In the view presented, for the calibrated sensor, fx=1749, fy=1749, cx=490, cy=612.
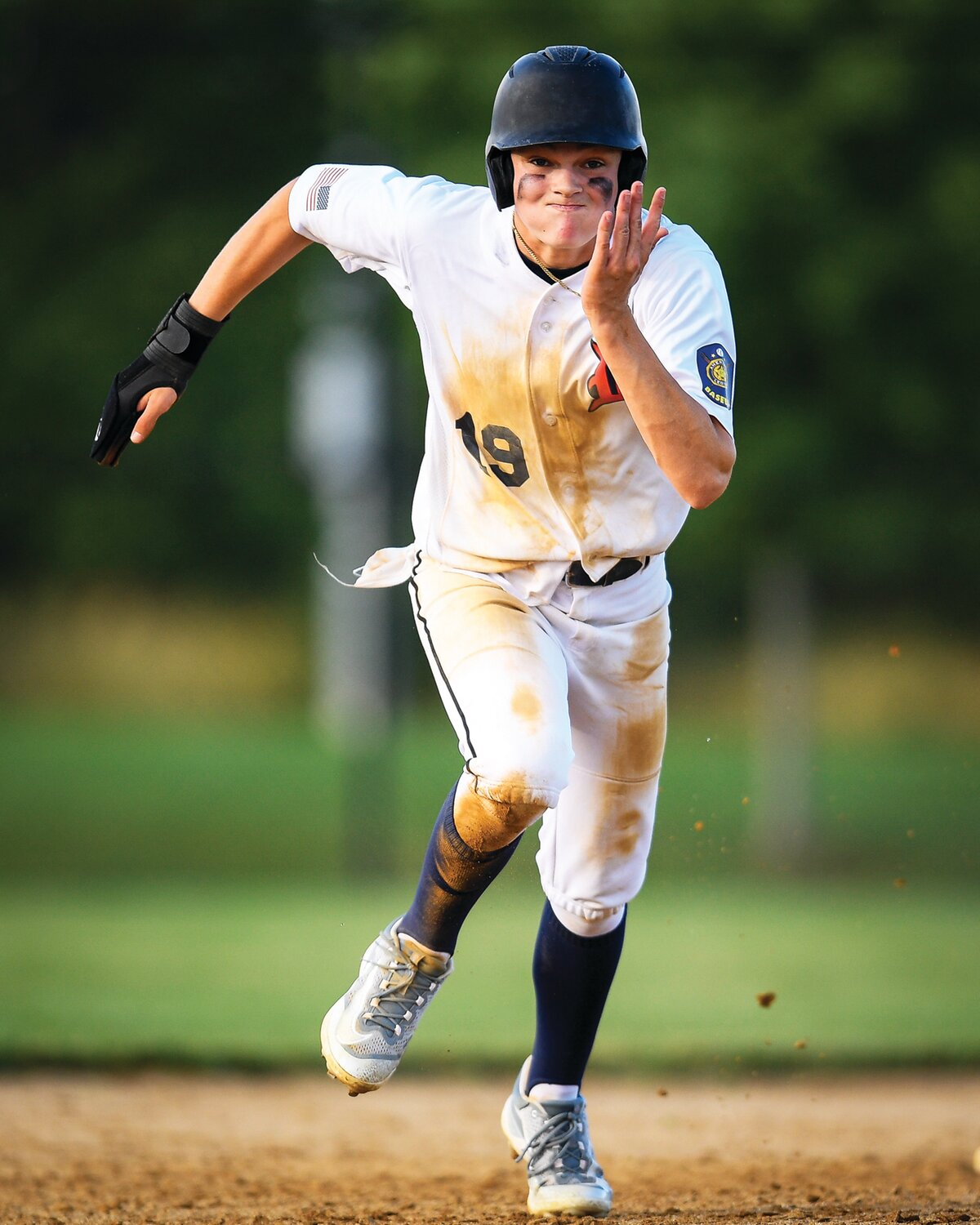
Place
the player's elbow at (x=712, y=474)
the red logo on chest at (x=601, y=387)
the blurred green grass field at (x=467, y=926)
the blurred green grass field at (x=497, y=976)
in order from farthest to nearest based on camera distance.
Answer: the blurred green grass field at (x=467, y=926)
the blurred green grass field at (x=497, y=976)
the red logo on chest at (x=601, y=387)
the player's elbow at (x=712, y=474)

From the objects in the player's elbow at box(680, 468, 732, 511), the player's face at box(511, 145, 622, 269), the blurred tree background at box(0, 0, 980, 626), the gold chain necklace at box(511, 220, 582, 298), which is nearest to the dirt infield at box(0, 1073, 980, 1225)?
the player's elbow at box(680, 468, 732, 511)

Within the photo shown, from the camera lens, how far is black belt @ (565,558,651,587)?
379cm

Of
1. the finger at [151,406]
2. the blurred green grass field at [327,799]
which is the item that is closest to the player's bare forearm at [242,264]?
the finger at [151,406]

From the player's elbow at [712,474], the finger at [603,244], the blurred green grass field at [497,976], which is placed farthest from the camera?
the blurred green grass field at [497,976]

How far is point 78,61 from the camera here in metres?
12.0

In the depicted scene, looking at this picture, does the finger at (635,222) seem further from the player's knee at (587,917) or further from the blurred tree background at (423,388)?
the blurred tree background at (423,388)

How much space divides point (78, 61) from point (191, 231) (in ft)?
5.20

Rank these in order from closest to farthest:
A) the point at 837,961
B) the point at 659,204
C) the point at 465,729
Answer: the point at 659,204, the point at 465,729, the point at 837,961

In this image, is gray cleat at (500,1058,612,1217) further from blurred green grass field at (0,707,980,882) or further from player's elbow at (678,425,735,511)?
blurred green grass field at (0,707,980,882)

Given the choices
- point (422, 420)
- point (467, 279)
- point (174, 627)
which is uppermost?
point (467, 279)

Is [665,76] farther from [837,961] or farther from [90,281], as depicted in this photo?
[837,961]

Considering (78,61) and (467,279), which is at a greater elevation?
(78,61)

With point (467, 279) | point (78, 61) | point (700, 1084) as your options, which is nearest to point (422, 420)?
point (78, 61)

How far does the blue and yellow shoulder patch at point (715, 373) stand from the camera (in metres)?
3.38
